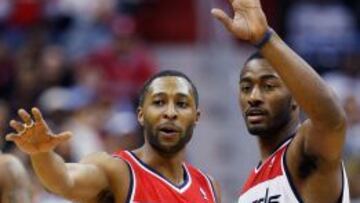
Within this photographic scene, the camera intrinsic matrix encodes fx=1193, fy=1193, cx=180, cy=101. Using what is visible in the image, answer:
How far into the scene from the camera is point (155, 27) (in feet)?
52.5

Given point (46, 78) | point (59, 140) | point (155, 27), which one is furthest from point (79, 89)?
point (59, 140)

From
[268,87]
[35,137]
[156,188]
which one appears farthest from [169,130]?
[35,137]

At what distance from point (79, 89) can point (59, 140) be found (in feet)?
24.3

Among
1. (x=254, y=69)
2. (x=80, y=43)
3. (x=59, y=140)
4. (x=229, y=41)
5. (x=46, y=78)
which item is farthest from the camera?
(x=229, y=41)

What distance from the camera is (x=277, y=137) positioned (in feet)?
24.3

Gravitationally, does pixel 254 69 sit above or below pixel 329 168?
above

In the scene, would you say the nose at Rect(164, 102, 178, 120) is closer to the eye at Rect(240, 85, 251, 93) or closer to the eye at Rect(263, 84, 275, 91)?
the eye at Rect(240, 85, 251, 93)

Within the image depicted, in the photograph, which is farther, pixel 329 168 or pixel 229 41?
pixel 229 41

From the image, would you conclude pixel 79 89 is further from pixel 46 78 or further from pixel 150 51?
pixel 150 51

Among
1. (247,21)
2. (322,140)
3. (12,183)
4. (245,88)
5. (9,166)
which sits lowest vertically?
(12,183)

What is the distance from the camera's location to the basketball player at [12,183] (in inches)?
305

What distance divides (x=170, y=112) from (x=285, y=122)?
723 millimetres

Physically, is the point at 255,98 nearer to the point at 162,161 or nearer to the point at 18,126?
the point at 162,161

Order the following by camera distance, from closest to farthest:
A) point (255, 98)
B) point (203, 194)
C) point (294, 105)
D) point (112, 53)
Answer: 1. point (255, 98)
2. point (294, 105)
3. point (203, 194)
4. point (112, 53)
